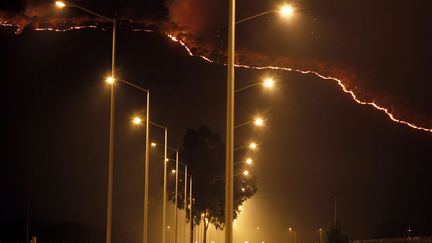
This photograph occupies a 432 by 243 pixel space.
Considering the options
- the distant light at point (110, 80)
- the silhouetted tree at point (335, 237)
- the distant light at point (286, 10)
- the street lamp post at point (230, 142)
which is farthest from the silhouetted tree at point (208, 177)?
the street lamp post at point (230, 142)

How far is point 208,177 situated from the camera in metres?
72.4

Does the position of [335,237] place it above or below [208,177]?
below

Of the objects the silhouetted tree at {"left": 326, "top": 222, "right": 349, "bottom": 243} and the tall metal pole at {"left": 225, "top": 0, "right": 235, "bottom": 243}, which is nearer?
the tall metal pole at {"left": 225, "top": 0, "right": 235, "bottom": 243}

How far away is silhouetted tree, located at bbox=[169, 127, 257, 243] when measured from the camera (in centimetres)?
7225

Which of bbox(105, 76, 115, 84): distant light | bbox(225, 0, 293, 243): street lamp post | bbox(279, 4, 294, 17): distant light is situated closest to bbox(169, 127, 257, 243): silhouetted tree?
bbox(105, 76, 115, 84): distant light

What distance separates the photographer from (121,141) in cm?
6588

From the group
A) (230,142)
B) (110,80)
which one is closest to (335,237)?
(110,80)

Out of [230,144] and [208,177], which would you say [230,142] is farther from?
[208,177]

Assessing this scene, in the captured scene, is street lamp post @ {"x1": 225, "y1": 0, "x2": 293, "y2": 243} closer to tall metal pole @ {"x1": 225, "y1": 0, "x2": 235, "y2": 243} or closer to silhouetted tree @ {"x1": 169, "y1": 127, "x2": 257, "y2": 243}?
tall metal pole @ {"x1": 225, "y1": 0, "x2": 235, "y2": 243}

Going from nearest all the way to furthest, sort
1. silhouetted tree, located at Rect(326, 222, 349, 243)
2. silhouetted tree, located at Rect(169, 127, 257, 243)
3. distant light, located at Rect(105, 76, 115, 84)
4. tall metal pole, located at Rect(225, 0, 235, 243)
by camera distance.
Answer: tall metal pole, located at Rect(225, 0, 235, 243)
distant light, located at Rect(105, 76, 115, 84)
silhouetted tree, located at Rect(326, 222, 349, 243)
silhouetted tree, located at Rect(169, 127, 257, 243)

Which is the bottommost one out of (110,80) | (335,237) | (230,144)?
(335,237)

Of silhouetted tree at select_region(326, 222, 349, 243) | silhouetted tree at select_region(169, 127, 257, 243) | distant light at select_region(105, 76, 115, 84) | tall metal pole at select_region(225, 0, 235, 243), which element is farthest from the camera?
silhouetted tree at select_region(169, 127, 257, 243)

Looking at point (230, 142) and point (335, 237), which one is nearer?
point (230, 142)

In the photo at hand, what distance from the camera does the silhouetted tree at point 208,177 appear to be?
72250 millimetres
